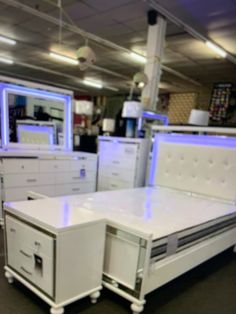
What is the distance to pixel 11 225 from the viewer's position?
1892 millimetres

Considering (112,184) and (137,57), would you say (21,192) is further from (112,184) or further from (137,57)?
(137,57)

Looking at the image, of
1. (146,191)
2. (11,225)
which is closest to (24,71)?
(146,191)

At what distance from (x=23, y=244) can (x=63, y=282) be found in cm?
41

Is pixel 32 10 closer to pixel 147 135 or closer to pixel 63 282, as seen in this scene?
pixel 147 135

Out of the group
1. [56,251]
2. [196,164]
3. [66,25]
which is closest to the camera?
[56,251]

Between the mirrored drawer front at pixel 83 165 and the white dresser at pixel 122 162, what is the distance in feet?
0.33

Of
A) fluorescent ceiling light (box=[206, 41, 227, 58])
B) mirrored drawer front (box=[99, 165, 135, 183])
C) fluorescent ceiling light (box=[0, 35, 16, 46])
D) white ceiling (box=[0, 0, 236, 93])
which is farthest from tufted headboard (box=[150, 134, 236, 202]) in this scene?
fluorescent ceiling light (box=[0, 35, 16, 46])

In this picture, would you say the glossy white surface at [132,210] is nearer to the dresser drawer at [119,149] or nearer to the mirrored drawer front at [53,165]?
the dresser drawer at [119,149]

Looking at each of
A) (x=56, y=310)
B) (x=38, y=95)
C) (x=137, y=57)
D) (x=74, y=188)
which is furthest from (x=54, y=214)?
(x=137, y=57)

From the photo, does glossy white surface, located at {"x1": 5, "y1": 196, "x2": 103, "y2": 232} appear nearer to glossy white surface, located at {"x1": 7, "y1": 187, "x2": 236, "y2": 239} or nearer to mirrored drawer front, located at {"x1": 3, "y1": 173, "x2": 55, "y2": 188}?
glossy white surface, located at {"x1": 7, "y1": 187, "x2": 236, "y2": 239}

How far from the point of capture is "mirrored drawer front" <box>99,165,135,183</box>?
358 cm

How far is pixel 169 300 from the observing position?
1926 millimetres

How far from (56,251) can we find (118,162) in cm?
223

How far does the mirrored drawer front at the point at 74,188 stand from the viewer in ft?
11.5
